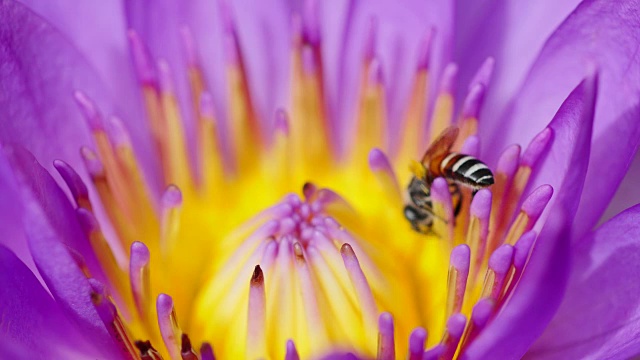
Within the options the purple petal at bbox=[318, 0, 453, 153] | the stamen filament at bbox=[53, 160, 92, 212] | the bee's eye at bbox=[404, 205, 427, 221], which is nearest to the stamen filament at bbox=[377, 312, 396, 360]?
the bee's eye at bbox=[404, 205, 427, 221]

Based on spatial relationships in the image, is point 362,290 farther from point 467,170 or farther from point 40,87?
point 40,87

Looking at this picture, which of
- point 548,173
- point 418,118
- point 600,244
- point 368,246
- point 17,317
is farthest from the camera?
point 418,118

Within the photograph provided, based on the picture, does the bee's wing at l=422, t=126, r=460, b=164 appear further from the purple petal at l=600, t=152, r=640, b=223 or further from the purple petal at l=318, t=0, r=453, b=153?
the purple petal at l=600, t=152, r=640, b=223

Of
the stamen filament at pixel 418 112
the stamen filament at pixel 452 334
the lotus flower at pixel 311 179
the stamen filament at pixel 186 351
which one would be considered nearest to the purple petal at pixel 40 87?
the lotus flower at pixel 311 179

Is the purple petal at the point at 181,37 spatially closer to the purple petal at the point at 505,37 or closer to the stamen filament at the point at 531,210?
A: the purple petal at the point at 505,37

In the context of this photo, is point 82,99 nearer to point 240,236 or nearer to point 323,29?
point 240,236

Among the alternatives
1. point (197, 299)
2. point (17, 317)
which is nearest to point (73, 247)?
point (17, 317)

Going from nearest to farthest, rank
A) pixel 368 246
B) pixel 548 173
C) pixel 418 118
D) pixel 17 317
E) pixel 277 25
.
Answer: pixel 17 317
pixel 548 173
pixel 368 246
pixel 418 118
pixel 277 25
